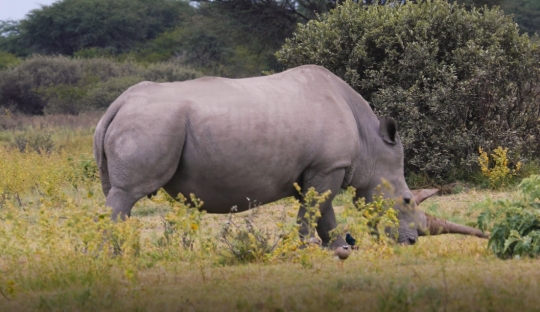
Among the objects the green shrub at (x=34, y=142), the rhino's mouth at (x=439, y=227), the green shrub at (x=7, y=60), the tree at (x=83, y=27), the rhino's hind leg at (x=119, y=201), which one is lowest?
the green shrub at (x=7, y=60)

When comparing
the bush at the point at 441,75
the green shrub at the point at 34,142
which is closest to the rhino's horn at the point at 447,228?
the bush at the point at 441,75

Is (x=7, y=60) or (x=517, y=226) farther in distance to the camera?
(x=7, y=60)

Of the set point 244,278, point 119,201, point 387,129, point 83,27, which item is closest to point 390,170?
point 387,129

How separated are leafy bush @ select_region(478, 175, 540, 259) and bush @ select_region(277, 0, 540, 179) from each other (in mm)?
6009

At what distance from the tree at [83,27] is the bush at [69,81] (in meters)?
7.47

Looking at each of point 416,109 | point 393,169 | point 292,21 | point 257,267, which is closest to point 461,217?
point 393,169

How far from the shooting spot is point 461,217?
1104 cm

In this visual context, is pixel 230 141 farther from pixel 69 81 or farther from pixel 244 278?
pixel 69 81

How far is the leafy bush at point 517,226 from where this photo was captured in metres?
7.28

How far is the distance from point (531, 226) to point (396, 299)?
91.2 inches

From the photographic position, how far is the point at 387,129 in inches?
368

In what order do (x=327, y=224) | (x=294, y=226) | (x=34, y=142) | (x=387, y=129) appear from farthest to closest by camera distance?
(x=34, y=142) < (x=387, y=129) < (x=327, y=224) < (x=294, y=226)

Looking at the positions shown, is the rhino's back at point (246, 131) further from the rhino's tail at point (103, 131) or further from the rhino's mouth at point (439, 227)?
the rhino's mouth at point (439, 227)

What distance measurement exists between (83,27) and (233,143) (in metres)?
41.8
